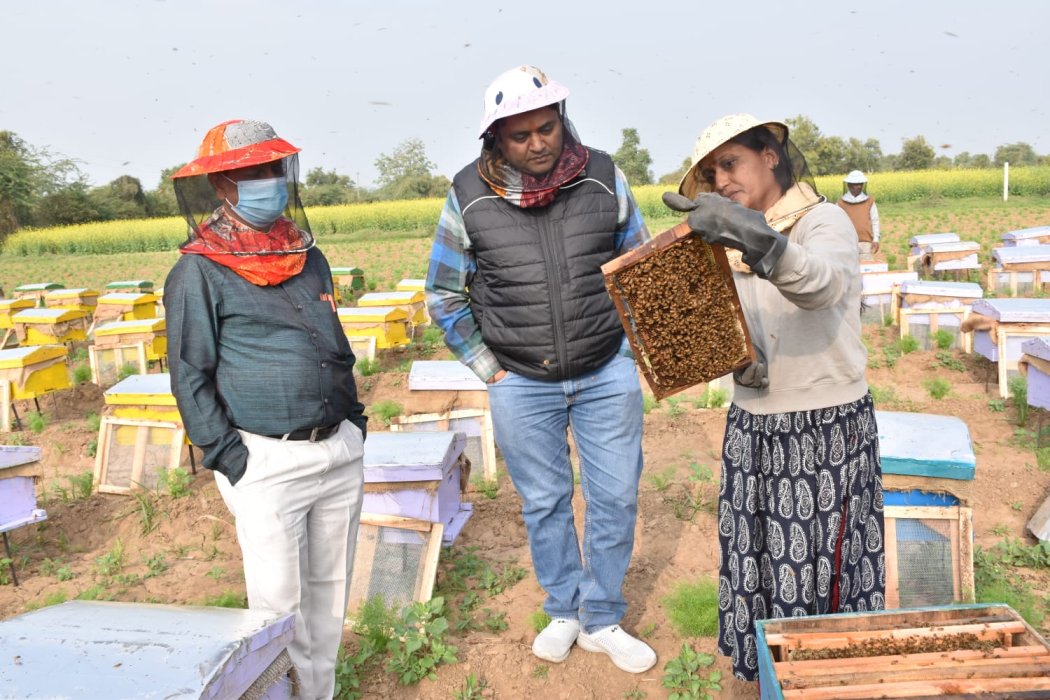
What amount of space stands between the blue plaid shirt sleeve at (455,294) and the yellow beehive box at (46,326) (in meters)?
8.96

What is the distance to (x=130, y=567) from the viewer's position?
15.8ft

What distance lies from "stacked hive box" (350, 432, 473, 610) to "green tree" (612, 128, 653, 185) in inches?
1807

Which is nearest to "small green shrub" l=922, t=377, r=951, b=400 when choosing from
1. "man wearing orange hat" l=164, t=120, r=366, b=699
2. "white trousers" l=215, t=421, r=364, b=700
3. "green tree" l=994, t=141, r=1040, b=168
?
"white trousers" l=215, t=421, r=364, b=700

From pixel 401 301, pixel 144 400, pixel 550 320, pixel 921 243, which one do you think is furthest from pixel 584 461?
pixel 921 243

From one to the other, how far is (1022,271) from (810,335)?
33.1 ft

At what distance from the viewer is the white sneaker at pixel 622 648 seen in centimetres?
322

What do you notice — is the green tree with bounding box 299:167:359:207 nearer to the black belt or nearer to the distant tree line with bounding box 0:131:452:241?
the distant tree line with bounding box 0:131:452:241

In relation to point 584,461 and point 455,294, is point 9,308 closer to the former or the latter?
point 455,294

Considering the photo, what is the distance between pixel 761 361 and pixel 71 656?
209cm

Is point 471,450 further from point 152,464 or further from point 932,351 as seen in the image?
point 932,351

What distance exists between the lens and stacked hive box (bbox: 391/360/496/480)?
550 centimetres

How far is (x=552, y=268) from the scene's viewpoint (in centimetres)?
281

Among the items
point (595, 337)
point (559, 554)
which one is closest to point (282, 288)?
point (595, 337)

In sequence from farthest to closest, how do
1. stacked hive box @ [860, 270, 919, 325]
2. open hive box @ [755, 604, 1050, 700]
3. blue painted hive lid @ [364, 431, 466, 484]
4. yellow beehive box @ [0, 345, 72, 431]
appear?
stacked hive box @ [860, 270, 919, 325] < yellow beehive box @ [0, 345, 72, 431] < blue painted hive lid @ [364, 431, 466, 484] < open hive box @ [755, 604, 1050, 700]
